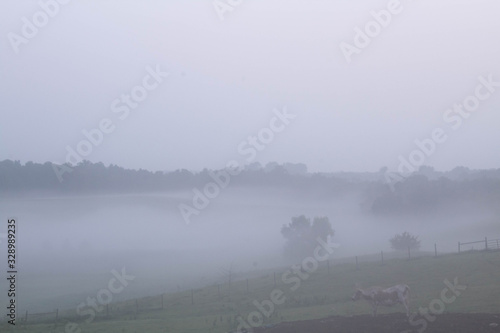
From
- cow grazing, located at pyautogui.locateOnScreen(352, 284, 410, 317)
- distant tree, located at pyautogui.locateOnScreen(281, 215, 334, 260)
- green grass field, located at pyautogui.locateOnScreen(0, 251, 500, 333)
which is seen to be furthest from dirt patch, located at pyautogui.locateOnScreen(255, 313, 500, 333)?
distant tree, located at pyautogui.locateOnScreen(281, 215, 334, 260)

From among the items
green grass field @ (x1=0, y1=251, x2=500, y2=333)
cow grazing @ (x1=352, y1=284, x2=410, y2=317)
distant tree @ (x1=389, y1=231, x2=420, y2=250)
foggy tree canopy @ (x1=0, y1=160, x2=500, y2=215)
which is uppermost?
foggy tree canopy @ (x1=0, y1=160, x2=500, y2=215)

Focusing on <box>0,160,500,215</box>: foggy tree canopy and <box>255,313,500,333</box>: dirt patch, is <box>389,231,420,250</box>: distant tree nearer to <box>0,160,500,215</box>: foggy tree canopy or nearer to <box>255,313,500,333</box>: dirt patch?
<box>0,160,500,215</box>: foggy tree canopy

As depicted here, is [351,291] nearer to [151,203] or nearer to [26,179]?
[26,179]

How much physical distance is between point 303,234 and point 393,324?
208 ft

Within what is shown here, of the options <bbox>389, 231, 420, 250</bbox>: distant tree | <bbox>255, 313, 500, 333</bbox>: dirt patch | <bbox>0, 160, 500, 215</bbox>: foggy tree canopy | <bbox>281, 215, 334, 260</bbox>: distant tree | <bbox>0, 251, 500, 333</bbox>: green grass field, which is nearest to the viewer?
<bbox>255, 313, 500, 333</bbox>: dirt patch

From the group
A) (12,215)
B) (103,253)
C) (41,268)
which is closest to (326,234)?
(103,253)

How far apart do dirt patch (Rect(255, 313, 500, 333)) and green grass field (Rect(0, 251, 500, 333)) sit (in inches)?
88.6

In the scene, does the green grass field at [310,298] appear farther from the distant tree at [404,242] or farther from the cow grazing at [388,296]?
the distant tree at [404,242]

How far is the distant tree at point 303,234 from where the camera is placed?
79062 mm

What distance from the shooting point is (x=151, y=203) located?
10638cm

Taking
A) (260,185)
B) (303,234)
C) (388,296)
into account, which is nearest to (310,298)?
(388,296)

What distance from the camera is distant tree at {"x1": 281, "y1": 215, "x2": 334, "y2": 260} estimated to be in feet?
259

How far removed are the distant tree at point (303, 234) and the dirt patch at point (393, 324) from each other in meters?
58.0

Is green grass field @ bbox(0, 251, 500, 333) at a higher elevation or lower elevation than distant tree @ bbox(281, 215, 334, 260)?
lower
